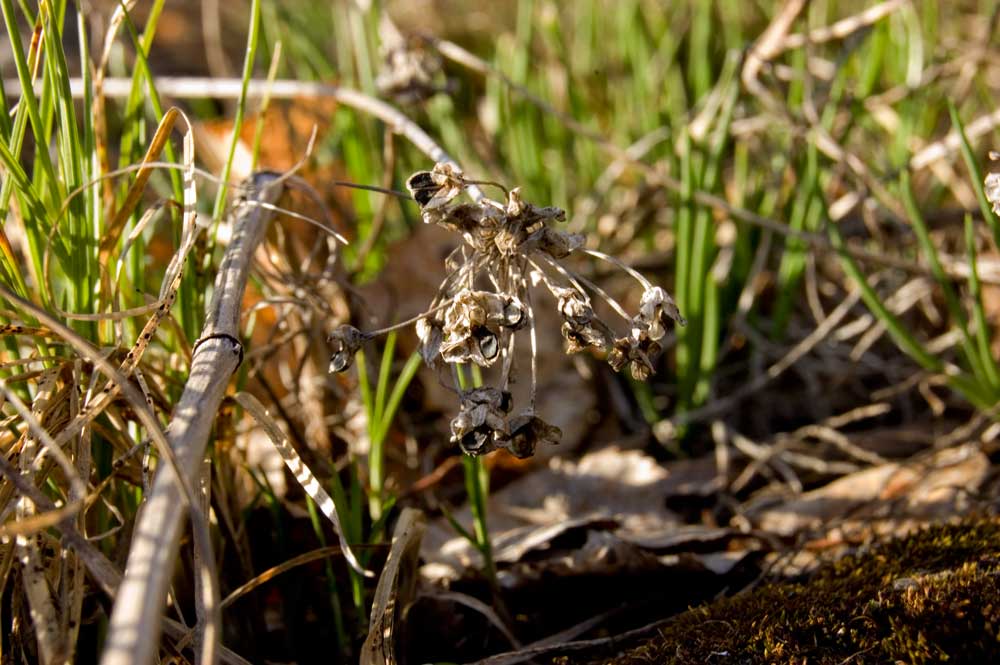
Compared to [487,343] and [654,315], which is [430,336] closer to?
[487,343]

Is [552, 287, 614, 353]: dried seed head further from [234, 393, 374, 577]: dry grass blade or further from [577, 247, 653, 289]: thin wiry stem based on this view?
[234, 393, 374, 577]: dry grass blade

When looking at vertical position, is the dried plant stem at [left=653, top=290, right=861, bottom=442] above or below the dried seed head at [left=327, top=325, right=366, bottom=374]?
above

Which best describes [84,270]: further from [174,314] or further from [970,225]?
[970,225]

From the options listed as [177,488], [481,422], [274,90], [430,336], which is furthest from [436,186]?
[274,90]

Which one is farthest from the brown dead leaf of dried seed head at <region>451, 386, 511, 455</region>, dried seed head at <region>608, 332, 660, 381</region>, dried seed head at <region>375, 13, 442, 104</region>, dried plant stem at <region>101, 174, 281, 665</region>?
dried seed head at <region>375, 13, 442, 104</region>

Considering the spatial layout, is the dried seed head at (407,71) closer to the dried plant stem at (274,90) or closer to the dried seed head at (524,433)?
the dried plant stem at (274,90)

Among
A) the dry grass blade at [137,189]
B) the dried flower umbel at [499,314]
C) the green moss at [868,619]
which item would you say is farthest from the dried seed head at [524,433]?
the dry grass blade at [137,189]
